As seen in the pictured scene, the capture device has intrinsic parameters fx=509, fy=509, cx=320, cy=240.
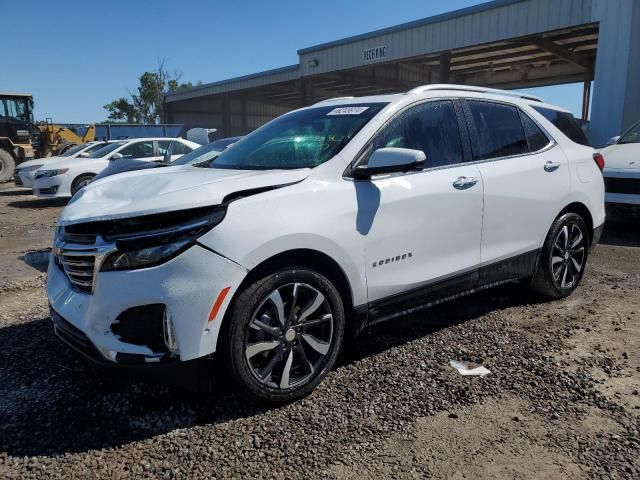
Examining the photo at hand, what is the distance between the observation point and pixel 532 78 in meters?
24.0

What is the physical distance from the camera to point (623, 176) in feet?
21.8

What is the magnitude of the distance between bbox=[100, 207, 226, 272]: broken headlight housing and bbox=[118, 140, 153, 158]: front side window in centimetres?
1109

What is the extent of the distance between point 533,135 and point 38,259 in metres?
5.78

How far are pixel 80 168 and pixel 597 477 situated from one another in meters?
12.3

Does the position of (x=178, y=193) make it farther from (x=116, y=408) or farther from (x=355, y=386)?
(x=355, y=386)

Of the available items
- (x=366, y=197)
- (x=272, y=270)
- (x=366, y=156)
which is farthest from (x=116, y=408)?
(x=366, y=156)

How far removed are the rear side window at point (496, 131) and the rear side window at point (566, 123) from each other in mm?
439

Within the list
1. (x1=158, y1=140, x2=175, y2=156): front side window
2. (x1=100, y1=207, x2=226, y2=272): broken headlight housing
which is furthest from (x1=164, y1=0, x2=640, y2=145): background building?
(x1=100, y1=207, x2=226, y2=272): broken headlight housing

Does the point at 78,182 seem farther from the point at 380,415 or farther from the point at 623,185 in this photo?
the point at 380,415

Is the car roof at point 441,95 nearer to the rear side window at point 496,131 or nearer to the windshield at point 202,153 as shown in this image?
the rear side window at point 496,131

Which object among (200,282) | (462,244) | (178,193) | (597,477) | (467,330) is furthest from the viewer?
(467,330)

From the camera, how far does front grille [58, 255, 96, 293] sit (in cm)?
245

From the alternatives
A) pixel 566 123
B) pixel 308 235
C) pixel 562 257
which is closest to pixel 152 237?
pixel 308 235

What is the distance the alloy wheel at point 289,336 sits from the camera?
260cm
